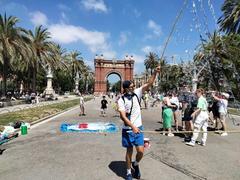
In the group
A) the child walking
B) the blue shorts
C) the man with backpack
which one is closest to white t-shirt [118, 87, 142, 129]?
the man with backpack

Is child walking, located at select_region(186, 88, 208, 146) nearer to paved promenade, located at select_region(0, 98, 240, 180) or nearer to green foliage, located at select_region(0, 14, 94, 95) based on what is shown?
paved promenade, located at select_region(0, 98, 240, 180)

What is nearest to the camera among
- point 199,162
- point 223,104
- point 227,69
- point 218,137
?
point 199,162

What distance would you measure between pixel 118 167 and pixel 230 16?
2986 centimetres

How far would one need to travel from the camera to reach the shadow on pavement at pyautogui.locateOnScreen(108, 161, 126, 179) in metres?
6.48

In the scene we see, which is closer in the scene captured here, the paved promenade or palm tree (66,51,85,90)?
the paved promenade

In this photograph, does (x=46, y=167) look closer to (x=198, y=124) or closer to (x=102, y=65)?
(x=198, y=124)

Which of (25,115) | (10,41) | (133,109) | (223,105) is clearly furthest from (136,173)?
(10,41)

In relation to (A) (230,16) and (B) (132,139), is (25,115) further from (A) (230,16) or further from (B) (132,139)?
(A) (230,16)

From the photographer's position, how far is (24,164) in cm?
727

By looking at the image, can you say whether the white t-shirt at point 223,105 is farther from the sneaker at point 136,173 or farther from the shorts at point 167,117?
the sneaker at point 136,173

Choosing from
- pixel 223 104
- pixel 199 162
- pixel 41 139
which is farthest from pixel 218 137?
pixel 41 139

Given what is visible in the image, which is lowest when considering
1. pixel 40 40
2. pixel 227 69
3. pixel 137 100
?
pixel 137 100

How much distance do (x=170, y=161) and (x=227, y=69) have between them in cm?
4024

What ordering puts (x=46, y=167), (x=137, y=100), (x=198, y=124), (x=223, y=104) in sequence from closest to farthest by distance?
(x=137, y=100) → (x=46, y=167) → (x=198, y=124) → (x=223, y=104)
